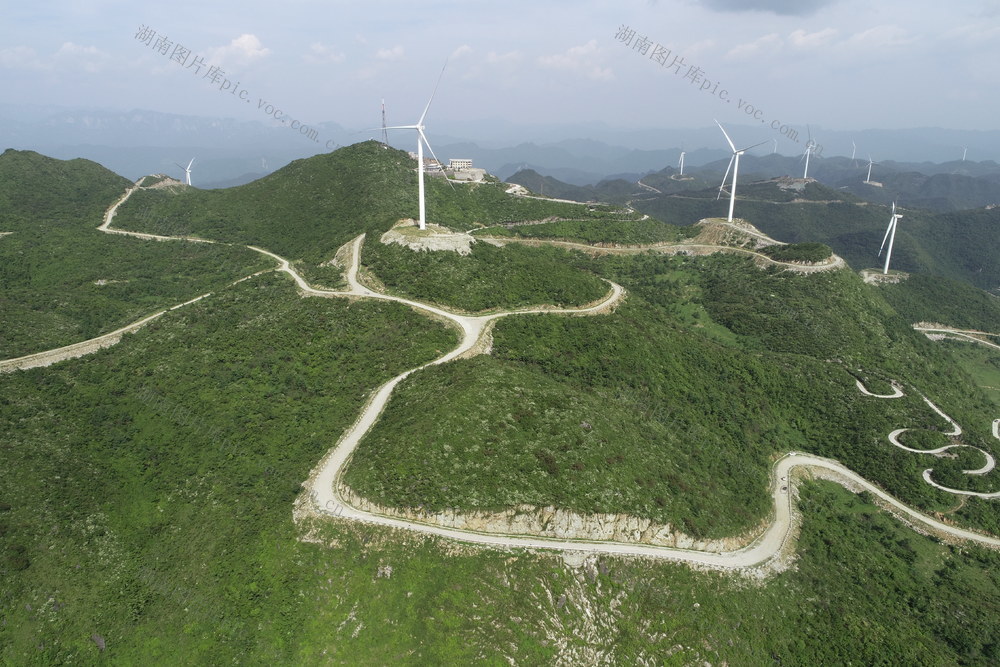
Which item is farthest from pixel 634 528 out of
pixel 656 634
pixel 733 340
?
pixel 733 340

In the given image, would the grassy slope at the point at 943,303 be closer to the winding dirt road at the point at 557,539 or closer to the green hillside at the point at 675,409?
the green hillside at the point at 675,409

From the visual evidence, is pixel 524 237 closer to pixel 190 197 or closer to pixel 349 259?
pixel 349 259

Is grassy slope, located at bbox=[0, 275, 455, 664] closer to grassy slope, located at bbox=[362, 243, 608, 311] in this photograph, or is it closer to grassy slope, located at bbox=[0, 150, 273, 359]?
grassy slope, located at bbox=[362, 243, 608, 311]

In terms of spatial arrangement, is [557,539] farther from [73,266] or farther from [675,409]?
[73,266]

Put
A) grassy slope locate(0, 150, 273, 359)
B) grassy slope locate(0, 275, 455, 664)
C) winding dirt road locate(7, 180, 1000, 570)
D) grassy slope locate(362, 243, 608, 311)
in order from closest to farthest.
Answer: grassy slope locate(0, 275, 455, 664), winding dirt road locate(7, 180, 1000, 570), grassy slope locate(0, 150, 273, 359), grassy slope locate(362, 243, 608, 311)

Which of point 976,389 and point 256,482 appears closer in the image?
point 256,482

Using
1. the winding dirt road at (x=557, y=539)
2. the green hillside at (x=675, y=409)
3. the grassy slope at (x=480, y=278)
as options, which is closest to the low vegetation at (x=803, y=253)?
the green hillside at (x=675, y=409)

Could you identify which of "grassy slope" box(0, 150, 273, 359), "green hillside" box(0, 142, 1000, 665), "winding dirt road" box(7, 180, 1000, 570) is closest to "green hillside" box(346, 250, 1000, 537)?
"green hillside" box(0, 142, 1000, 665)

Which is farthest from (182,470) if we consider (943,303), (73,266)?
(943,303)

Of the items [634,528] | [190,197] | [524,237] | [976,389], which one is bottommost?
[976,389]
